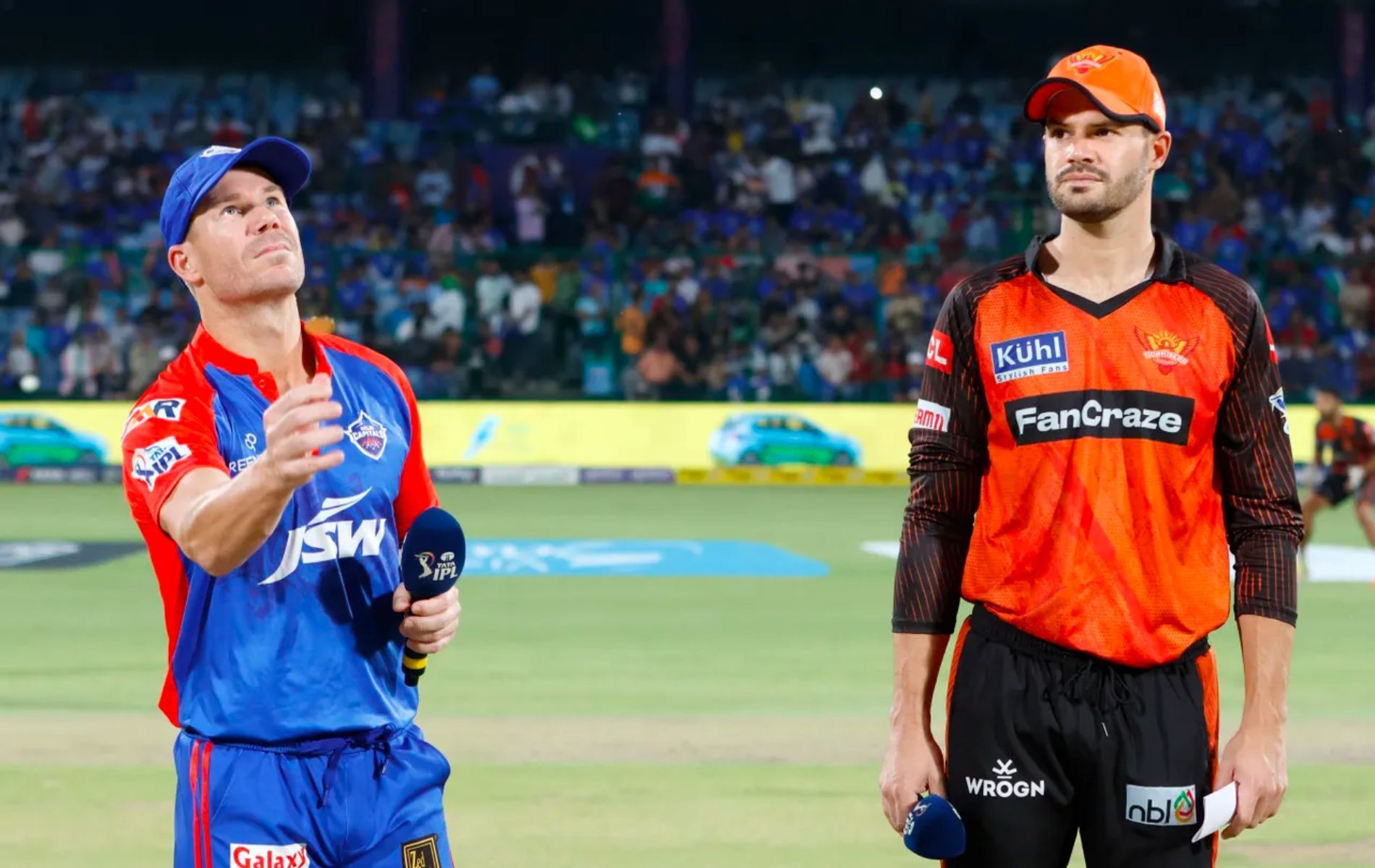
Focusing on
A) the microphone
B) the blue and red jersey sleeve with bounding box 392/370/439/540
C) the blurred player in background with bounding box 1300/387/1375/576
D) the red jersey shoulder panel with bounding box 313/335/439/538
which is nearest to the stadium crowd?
the blurred player in background with bounding box 1300/387/1375/576

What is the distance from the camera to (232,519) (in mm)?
3307

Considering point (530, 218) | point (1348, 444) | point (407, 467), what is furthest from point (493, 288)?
point (407, 467)

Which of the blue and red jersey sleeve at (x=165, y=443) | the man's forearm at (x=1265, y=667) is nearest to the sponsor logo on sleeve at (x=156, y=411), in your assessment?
the blue and red jersey sleeve at (x=165, y=443)

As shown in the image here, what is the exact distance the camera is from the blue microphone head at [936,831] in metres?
3.63

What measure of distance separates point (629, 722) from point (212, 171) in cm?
597

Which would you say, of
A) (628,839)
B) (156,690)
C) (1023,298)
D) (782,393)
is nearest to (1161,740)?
(1023,298)

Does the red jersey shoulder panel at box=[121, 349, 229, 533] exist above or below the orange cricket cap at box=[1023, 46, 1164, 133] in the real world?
below

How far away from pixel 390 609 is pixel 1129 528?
152cm

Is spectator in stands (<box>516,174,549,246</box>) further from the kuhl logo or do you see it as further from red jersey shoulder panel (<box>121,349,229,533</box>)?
the kuhl logo

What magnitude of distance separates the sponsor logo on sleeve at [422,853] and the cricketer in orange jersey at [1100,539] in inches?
36.9

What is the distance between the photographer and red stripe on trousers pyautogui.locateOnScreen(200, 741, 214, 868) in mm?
3646

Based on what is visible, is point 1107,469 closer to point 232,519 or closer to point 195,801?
point 232,519

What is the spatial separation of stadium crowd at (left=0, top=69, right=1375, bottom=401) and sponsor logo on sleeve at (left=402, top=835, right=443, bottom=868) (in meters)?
22.1

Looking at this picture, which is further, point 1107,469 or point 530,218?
point 530,218
